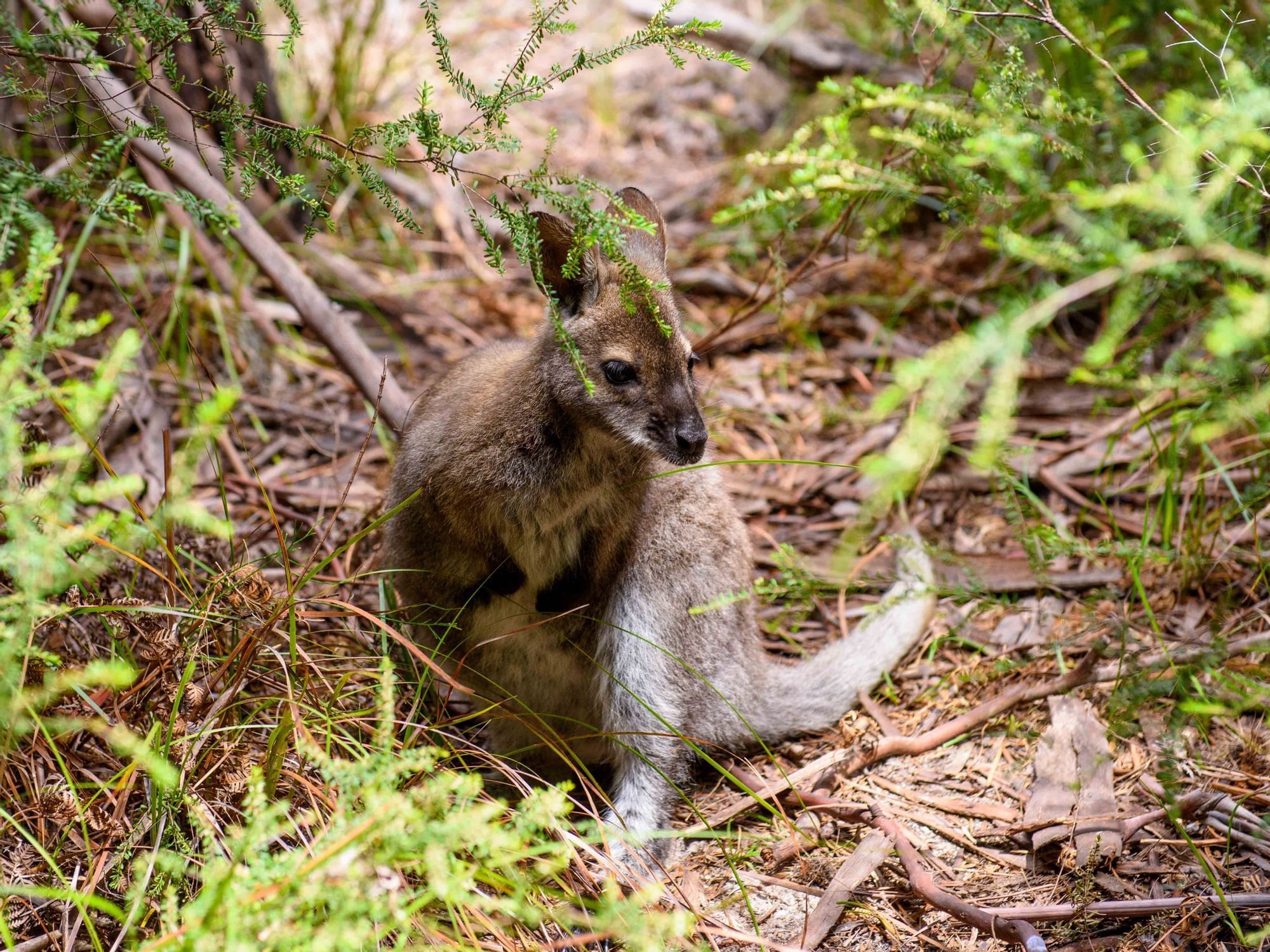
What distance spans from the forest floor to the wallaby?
8.9 inches

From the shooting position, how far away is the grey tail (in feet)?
12.0

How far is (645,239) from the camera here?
3.54 meters

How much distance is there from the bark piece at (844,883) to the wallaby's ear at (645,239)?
187 cm

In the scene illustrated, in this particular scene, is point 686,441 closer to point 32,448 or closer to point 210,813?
point 210,813

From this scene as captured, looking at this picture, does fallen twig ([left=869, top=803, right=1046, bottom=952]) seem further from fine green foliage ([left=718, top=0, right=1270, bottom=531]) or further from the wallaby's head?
the wallaby's head

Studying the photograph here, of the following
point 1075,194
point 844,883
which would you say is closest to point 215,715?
point 844,883

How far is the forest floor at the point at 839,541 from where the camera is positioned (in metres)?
2.78

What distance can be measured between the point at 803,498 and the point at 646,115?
3868 millimetres

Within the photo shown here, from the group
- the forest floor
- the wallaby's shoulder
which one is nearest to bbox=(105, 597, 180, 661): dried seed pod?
the forest floor

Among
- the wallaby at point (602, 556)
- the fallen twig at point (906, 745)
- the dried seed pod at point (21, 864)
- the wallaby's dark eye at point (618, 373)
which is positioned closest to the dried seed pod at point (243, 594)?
the wallaby at point (602, 556)

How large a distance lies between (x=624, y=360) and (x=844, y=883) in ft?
5.37

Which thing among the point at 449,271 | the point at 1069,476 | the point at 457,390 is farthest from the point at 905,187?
the point at 449,271

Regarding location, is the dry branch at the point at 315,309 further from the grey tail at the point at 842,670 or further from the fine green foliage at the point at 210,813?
the grey tail at the point at 842,670

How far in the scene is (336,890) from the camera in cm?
172
